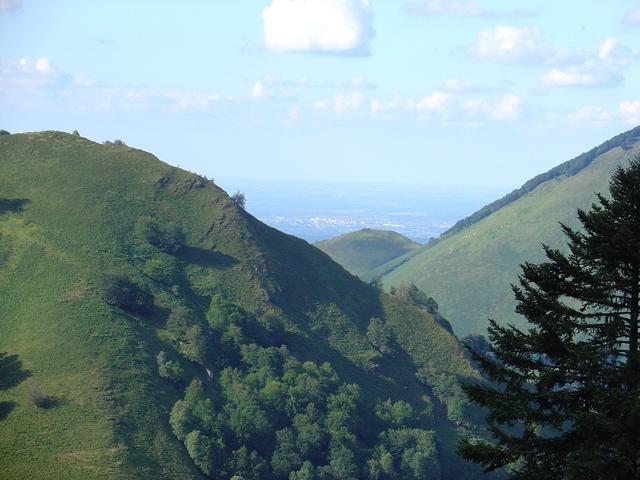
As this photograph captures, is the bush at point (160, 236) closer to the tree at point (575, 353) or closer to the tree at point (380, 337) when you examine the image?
the tree at point (380, 337)

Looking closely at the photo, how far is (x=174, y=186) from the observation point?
150m

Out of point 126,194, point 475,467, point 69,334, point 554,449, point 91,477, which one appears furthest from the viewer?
point 126,194

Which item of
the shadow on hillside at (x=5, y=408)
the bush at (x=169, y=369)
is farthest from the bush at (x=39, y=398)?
the bush at (x=169, y=369)

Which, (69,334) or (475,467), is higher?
(69,334)

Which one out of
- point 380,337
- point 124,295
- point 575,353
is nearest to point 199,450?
point 124,295

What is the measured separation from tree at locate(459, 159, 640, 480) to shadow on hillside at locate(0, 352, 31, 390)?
8373 centimetres

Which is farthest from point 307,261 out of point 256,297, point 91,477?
point 91,477

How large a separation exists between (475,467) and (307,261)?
48.7 meters

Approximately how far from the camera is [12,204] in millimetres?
134875

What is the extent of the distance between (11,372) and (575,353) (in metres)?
89.5

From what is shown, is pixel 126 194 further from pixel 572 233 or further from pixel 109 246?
pixel 572 233

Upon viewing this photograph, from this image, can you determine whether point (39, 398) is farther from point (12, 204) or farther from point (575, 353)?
point (575, 353)

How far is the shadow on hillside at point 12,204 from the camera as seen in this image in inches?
5261

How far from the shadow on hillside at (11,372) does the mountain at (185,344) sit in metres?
0.23
